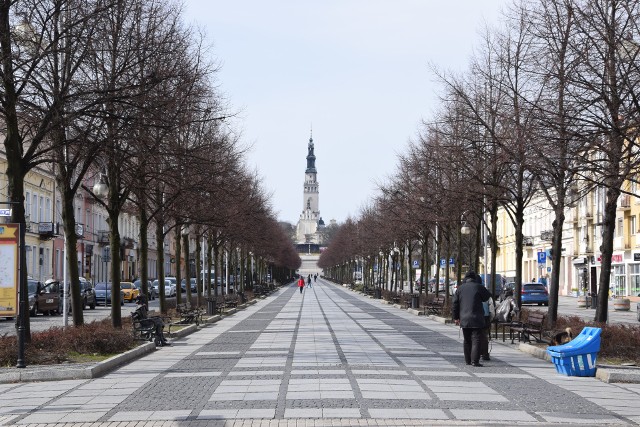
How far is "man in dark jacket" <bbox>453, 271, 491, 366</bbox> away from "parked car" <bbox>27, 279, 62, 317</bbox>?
29.4 meters

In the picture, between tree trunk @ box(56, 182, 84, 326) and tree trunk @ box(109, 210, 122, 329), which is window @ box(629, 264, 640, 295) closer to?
tree trunk @ box(109, 210, 122, 329)

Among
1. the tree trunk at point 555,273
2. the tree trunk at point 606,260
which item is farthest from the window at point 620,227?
the tree trunk at point 606,260

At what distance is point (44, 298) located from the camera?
47719 millimetres

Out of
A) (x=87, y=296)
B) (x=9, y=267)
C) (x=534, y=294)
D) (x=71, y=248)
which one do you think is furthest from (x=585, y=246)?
(x=9, y=267)

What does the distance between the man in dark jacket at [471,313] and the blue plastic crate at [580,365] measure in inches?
81.4

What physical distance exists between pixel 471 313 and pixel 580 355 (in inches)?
107

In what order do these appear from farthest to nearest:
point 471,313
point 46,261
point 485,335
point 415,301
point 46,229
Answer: point 46,261, point 46,229, point 415,301, point 485,335, point 471,313

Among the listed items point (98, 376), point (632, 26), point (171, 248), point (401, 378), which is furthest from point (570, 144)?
point (171, 248)

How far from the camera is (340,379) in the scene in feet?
55.0

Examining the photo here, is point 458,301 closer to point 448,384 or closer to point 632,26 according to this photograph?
point 448,384

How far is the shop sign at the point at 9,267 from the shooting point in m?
18.3

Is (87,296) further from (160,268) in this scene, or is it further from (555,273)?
(555,273)

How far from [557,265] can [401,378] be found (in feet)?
36.9

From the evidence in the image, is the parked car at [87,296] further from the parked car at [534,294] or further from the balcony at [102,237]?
the balcony at [102,237]
